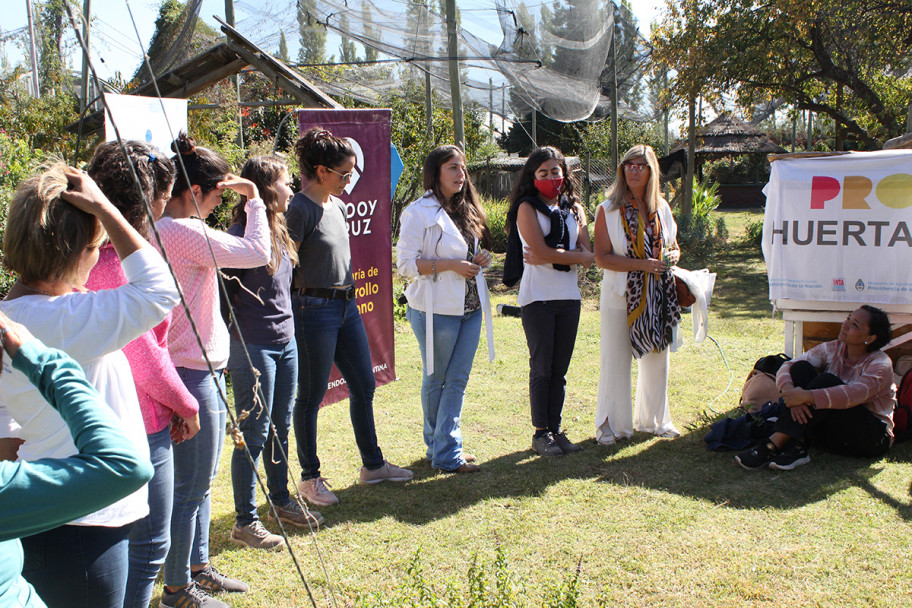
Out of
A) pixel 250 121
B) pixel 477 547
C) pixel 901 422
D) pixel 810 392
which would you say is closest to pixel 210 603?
pixel 477 547

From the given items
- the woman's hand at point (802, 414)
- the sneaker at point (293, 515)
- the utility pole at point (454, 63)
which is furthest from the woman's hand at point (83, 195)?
the utility pole at point (454, 63)

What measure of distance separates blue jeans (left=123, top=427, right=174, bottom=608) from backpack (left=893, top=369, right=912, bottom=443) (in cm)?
427

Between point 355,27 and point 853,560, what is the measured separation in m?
8.04

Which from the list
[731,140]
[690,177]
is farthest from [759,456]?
[731,140]

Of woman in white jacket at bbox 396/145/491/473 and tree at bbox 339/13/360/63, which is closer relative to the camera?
woman in white jacket at bbox 396/145/491/473

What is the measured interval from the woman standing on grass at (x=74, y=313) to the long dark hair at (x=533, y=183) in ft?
9.94

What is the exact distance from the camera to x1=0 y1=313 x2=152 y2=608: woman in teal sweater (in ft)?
3.34

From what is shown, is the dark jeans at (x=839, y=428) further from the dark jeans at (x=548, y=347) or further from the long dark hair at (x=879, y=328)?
the dark jeans at (x=548, y=347)

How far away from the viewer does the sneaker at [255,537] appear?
3.36 meters

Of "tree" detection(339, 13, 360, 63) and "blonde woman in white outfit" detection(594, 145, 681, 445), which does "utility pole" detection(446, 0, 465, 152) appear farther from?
"blonde woman in white outfit" detection(594, 145, 681, 445)

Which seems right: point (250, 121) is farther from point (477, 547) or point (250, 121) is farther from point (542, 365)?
point (477, 547)

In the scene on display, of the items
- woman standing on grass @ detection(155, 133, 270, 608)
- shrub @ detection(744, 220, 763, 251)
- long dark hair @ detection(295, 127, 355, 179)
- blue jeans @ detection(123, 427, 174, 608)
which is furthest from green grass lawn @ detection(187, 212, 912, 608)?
shrub @ detection(744, 220, 763, 251)

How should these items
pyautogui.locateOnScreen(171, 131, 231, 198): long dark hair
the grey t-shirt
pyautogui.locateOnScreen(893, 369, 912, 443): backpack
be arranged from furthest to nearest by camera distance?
pyautogui.locateOnScreen(893, 369, 912, 443): backpack, the grey t-shirt, pyautogui.locateOnScreen(171, 131, 231, 198): long dark hair

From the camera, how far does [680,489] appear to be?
13.2ft
